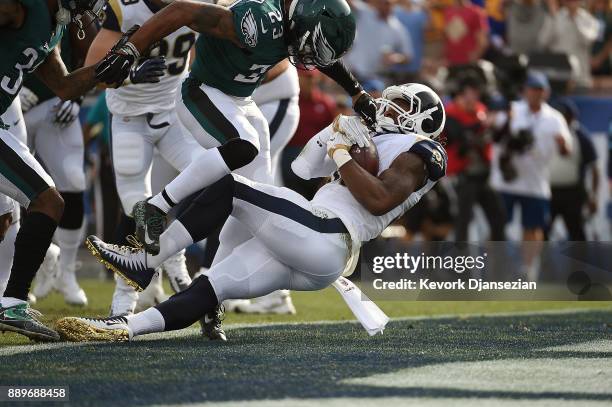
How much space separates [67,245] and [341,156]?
3.02 meters

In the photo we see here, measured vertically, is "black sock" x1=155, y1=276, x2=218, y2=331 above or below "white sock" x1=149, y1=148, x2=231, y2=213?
below

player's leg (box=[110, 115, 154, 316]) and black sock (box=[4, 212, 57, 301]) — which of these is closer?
black sock (box=[4, 212, 57, 301])

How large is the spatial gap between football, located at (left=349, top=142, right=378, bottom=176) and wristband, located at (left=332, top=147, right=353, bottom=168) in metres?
0.07

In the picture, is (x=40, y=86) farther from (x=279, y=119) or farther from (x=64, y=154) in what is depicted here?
(x=279, y=119)

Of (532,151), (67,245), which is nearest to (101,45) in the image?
(67,245)

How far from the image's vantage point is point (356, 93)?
6105 mm

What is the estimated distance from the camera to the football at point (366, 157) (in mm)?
5219

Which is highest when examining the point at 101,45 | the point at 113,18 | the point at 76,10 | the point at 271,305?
the point at 76,10

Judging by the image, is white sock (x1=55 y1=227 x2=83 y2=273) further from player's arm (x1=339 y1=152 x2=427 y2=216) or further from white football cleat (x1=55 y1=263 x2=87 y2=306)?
player's arm (x1=339 y1=152 x2=427 y2=216)

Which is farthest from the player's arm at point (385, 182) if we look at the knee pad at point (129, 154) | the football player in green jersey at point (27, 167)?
the knee pad at point (129, 154)

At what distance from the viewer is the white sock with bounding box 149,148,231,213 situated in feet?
17.1

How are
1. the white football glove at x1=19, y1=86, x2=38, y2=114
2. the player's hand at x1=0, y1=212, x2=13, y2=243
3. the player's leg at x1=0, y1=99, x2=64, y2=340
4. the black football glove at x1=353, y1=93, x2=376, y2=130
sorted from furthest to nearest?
the white football glove at x1=19, y1=86, x2=38, y2=114, the player's hand at x1=0, y1=212, x2=13, y2=243, the black football glove at x1=353, y1=93, x2=376, y2=130, the player's leg at x1=0, y1=99, x2=64, y2=340

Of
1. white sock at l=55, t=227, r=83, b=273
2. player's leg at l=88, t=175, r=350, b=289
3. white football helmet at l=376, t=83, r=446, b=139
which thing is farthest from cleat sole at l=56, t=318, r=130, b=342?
white sock at l=55, t=227, r=83, b=273

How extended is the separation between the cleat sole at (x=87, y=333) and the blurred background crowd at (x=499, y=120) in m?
4.65
